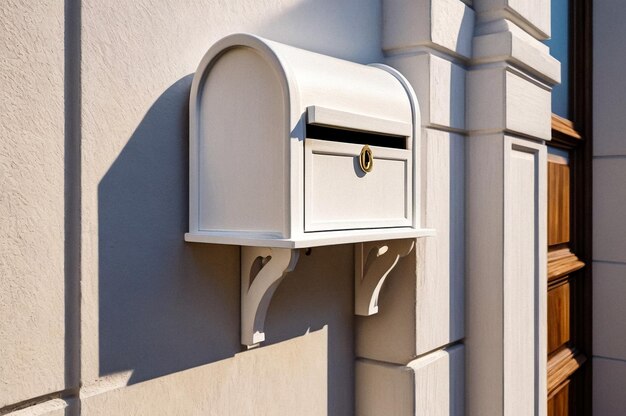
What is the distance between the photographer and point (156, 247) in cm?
93

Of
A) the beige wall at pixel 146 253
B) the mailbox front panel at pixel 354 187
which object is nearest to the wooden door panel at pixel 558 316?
the beige wall at pixel 146 253

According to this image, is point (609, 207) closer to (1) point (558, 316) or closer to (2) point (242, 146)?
(1) point (558, 316)

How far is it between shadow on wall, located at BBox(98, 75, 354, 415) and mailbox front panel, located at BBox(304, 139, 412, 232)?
18 centimetres

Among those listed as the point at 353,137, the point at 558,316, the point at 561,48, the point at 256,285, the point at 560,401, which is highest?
the point at 561,48

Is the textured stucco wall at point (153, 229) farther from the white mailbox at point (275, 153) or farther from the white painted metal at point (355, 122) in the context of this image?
the white painted metal at point (355, 122)

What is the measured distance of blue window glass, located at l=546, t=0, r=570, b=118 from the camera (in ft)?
7.68

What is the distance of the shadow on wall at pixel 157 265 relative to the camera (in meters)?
0.87

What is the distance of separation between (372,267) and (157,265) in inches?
19.4

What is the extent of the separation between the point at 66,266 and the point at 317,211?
1.13ft

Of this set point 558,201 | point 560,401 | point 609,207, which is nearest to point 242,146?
point 558,201

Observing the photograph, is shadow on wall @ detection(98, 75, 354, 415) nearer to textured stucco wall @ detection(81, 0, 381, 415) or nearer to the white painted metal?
textured stucco wall @ detection(81, 0, 381, 415)

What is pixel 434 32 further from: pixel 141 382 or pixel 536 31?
pixel 141 382

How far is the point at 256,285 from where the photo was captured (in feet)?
3.34

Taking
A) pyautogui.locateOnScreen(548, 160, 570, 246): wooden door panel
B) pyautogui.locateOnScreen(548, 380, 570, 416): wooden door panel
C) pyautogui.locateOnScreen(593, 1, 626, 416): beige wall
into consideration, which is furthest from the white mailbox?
pyautogui.locateOnScreen(593, 1, 626, 416): beige wall
